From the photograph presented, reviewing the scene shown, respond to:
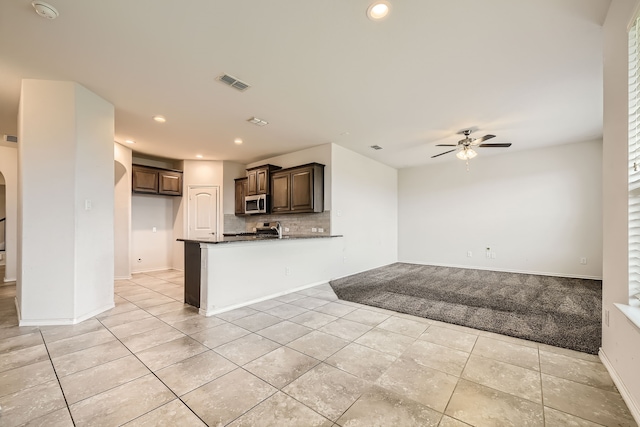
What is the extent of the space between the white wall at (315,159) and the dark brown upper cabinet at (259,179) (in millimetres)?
260

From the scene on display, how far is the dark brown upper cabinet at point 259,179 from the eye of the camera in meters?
5.88

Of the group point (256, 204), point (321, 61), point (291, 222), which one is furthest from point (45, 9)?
point (291, 222)

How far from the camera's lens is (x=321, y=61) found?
261 cm

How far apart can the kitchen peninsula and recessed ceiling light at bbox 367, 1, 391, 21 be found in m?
2.83

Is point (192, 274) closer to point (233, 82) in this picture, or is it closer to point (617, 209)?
point (233, 82)

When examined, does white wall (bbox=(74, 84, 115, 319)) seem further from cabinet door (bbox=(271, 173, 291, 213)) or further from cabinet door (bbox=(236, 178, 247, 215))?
cabinet door (bbox=(236, 178, 247, 215))

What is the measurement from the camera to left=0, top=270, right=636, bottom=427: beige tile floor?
154cm

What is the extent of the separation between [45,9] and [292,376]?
10.7ft

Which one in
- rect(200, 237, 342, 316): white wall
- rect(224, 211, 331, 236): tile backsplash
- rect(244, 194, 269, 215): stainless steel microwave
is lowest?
rect(200, 237, 342, 316): white wall

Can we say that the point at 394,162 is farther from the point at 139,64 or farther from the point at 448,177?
the point at 139,64

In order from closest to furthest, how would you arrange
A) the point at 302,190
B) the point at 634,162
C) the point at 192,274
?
the point at 634,162 → the point at 192,274 → the point at 302,190

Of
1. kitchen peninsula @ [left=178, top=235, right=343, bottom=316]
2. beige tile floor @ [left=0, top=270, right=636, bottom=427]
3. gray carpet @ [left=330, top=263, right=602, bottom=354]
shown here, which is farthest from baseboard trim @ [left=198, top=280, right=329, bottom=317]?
gray carpet @ [left=330, top=263, right=602, bottom=354]

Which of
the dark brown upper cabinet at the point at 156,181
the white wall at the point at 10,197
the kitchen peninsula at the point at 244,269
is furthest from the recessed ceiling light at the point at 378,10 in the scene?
the white wall at the point at 10,197

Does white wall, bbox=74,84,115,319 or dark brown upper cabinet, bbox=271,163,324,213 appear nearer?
white wall, bbox=74,84,115,319
